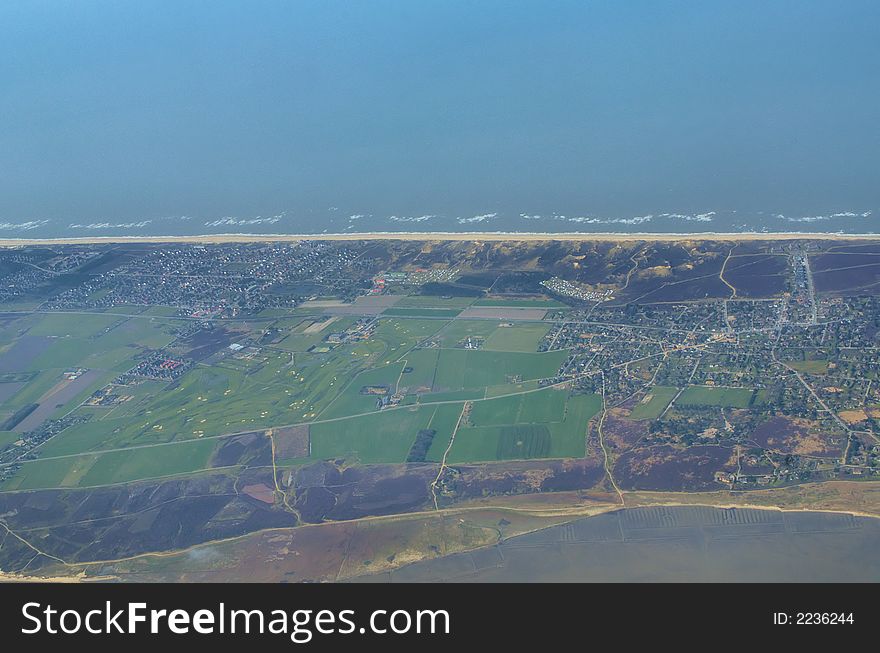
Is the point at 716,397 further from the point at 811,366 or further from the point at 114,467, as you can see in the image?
the point at 114,467

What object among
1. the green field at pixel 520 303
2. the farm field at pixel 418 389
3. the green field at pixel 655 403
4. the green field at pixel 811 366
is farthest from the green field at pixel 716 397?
the green field at pixel 520 303

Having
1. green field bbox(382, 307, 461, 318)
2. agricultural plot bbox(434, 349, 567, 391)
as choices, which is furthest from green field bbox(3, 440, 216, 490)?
green field bbox(382, 307, 461, 318)

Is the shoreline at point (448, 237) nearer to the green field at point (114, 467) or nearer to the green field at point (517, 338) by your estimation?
the green field at point (517, 338)

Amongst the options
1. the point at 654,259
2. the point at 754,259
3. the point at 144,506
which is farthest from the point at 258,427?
the point at 754,259

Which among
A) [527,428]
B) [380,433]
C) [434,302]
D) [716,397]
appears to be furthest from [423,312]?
[716,397]

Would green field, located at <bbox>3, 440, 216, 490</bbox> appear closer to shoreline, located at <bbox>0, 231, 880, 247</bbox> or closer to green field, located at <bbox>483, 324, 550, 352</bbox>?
green field, located at <bbox>483, 324, 550, 352</bbox>

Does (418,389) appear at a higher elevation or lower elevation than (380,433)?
higher
